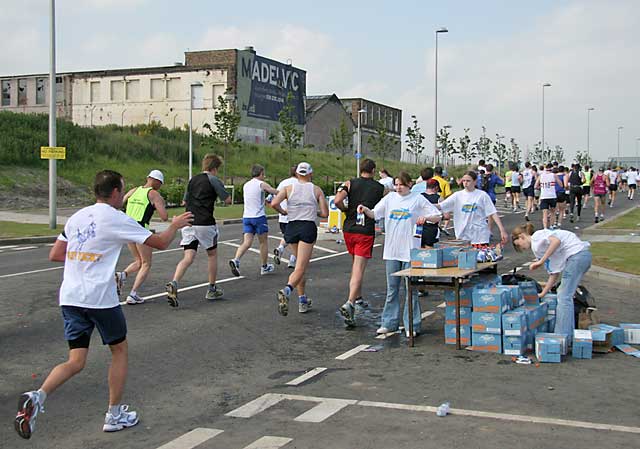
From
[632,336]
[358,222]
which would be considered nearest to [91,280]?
[358,222]

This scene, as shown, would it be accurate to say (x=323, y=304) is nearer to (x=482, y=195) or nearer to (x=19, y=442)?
(x=482, y=195)

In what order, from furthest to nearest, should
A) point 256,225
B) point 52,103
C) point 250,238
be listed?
point 52,103 < point 250,238 < point 256,225

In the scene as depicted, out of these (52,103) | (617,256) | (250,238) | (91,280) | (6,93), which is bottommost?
(617,256)

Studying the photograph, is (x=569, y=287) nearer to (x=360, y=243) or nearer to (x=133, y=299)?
(x=360, y=243)

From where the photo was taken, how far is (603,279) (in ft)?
45.1

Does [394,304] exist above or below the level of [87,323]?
below

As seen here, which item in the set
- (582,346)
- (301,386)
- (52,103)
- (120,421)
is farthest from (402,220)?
(52,103)

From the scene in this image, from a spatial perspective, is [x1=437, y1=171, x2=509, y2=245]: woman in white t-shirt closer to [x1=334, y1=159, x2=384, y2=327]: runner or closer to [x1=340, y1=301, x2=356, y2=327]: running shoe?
[x1=334, y1=159, x2=384, y2=327]: runner

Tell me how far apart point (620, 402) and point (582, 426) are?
0.87m

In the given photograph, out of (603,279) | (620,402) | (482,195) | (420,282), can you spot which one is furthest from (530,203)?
(620,402)

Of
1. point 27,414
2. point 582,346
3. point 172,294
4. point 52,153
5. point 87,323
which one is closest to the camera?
point 27,414

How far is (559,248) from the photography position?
8.62 metres

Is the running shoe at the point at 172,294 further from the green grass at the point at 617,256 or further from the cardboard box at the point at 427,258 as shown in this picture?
the green grass at the point at 617,256

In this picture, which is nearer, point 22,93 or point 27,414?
point 27,414
